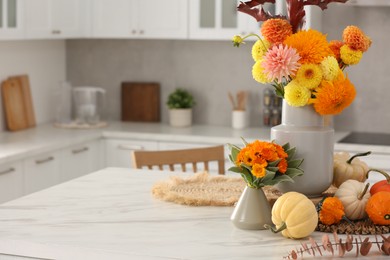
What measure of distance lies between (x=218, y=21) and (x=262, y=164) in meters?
2.95

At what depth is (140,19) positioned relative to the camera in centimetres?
537

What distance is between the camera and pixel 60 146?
4797mm

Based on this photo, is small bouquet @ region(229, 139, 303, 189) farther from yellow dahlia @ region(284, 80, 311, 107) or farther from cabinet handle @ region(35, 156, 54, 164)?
cabinet handle @ region(35, 156, 54, 164)

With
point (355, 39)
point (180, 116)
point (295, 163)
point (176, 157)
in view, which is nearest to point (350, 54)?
point (355, 39)

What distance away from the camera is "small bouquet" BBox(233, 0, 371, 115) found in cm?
243

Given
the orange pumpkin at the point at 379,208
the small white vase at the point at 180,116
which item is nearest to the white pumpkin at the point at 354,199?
the orange pumpkin at the point at 379,208

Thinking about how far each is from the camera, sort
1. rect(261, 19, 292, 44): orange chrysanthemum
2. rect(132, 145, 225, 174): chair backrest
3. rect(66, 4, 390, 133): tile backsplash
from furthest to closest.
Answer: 1. rect(66, 4, 390, 133): tile backsplash
2. rect(132, 145, 225, 174): chair backrest
3. rect(261, 19, 292, 44): orange chrysanthemum

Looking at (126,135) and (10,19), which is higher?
(10,19)

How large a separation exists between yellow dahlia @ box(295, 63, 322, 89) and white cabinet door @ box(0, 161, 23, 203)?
7.49 feet

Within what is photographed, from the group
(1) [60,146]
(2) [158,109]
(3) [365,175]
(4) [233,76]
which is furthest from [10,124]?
(3) [365,175]

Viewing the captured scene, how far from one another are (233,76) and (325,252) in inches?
134

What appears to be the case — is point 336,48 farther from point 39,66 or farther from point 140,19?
point 39,66

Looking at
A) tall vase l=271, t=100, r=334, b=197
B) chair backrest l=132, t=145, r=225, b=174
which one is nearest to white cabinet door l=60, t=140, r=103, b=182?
chair backrest l=132, t=145, r=225, b=174

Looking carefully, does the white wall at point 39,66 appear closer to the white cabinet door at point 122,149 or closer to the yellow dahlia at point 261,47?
the white cabinet door at point 122,149
